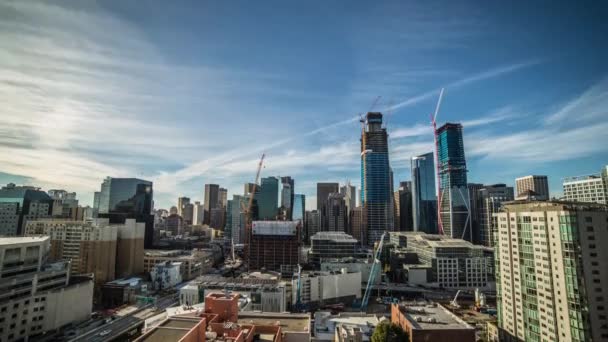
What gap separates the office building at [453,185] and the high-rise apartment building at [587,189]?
43048 mm

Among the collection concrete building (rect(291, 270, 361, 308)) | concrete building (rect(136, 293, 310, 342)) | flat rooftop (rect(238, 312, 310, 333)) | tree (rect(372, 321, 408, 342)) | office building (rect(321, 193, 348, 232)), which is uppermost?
office building (rect(321, 193, 348, 232))

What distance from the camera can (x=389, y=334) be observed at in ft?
96.9

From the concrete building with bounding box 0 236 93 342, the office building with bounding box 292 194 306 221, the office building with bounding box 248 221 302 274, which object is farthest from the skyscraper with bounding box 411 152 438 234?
the concrete building with bounding box 0 236 93 342

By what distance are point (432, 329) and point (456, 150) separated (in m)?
110

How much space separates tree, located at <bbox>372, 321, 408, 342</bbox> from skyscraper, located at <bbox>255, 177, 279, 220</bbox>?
117 metres

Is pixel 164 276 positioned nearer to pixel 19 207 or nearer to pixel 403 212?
pixel 19 207

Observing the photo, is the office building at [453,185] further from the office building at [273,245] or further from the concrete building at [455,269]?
the office building at [273,245]

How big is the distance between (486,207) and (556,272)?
289ft

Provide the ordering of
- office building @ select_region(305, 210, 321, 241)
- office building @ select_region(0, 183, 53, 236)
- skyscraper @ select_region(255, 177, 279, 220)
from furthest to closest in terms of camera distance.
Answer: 1. office building @ select_region(305, 210, 321, 241)
2. skyscraper @ select_region(255, 177, 279, 220)
3. office building @ select_region(0, 183, 53, 236)

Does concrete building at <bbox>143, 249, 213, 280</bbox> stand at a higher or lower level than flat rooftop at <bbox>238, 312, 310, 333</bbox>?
lower

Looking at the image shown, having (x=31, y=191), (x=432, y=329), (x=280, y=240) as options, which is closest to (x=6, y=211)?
(x=31, y=191)

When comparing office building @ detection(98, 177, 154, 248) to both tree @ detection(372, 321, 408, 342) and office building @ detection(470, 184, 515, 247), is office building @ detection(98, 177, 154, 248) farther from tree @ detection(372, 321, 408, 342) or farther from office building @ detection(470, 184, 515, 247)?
office building @ detection(470, 184, 515, 247)

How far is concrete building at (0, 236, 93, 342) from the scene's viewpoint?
36375mm

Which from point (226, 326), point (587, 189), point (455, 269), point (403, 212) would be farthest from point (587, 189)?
point (403, 212)
